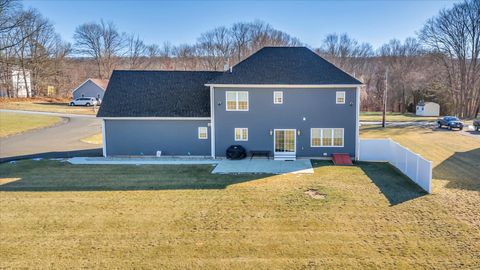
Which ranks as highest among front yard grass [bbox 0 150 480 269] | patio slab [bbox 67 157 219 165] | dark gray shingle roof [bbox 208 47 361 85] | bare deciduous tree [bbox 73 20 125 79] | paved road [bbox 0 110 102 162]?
bare deciduous tree [bbox 73 20 125 79]

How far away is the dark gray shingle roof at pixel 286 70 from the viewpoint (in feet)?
66.8

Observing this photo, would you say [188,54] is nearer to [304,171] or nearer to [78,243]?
[304,171]

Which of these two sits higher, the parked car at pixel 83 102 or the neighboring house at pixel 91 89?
the neighboring house at pixel 91 89

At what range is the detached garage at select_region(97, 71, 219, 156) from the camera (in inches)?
842

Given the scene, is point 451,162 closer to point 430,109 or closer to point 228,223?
point 228,223

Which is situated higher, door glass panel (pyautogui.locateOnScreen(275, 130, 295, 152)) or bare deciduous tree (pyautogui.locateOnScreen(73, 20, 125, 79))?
bare deciduous tree (pyautogui.locateOnScreen(73, 20, 125, 79))

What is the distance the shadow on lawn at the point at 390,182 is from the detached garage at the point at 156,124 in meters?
8.02

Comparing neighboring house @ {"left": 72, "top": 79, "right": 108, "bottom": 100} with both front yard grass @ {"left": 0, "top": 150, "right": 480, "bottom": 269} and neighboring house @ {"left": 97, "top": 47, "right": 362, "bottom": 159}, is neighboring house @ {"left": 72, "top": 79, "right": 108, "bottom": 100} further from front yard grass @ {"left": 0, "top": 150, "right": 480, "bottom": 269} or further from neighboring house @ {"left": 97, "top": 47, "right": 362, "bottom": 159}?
front yard grass @ {"left": 0, "top": 150, "right": 480, "bottom": 269}

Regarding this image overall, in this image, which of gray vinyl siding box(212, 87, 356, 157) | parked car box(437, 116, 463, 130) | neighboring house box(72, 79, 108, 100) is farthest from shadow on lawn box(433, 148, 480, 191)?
neighboring house box(72, 79, 108, 100)

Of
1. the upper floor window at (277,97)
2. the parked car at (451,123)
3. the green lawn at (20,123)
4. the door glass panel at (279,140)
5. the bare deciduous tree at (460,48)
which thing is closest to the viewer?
the upper floor window at (277,97)

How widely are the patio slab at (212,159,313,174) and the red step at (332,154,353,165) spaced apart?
1628 millimetres

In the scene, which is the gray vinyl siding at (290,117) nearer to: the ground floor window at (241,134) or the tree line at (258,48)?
the ground floor window at (241,134)

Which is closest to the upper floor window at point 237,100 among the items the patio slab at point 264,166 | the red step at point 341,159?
the patio slab at point 264,166

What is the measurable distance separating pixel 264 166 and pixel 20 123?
97.8ft
